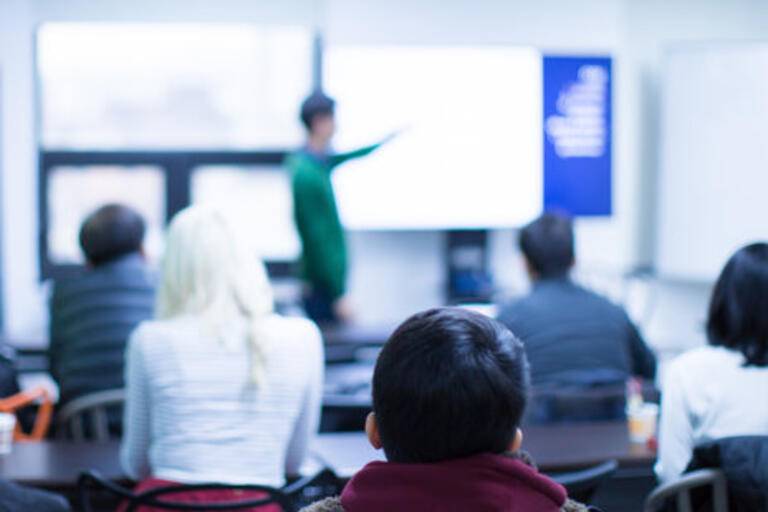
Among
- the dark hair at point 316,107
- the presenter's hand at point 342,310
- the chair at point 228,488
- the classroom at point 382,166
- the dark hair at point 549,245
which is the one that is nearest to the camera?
the chair at point 228,488

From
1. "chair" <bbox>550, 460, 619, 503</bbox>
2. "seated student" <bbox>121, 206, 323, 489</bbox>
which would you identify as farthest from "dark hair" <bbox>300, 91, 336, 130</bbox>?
"chair" <bbox>550, 460, 619, 503</bbox>

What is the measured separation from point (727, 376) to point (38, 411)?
7.49 feet

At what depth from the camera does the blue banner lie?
18.6 ft

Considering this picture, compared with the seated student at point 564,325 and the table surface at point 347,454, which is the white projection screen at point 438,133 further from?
the table surface at point 347,454

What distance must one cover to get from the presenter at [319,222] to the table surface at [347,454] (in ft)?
6.39

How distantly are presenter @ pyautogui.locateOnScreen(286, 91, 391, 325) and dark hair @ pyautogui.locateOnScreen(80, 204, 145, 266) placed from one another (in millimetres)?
1366

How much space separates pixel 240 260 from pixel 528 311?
0.99 m

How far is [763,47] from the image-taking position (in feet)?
17.0

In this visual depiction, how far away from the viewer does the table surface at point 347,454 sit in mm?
2377

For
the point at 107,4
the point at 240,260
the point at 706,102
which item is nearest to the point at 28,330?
the point at 107,4

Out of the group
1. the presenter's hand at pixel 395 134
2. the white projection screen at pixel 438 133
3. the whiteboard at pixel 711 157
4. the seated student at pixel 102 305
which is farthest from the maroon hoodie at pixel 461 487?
the whiteboard at pixel 711 157

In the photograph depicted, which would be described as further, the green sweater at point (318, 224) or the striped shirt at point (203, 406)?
the green sweater at point (318, 224)

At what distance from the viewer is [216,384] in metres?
2.32

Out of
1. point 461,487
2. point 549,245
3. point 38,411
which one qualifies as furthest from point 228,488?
point 38,411
